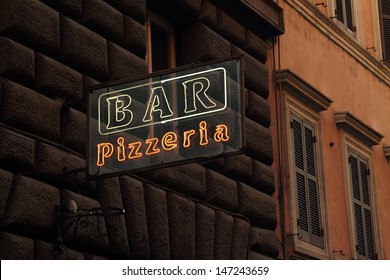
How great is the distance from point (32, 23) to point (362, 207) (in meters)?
7.87

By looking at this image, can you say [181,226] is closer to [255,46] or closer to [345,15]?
[255,46]

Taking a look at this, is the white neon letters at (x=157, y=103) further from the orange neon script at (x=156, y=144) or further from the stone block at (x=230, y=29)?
the stone block at (x=230, y=29)

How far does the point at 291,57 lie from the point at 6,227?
685 centimetres

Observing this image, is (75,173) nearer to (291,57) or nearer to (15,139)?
(15,139)

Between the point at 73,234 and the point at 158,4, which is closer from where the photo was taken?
the point at 73,234

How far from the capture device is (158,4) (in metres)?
12.8

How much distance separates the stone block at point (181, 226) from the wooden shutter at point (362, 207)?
197 inches

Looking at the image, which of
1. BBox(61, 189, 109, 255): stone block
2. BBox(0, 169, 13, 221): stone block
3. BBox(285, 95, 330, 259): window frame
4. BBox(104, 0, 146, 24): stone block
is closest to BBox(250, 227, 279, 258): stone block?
BBox(285, 95, 330, 259): window frame

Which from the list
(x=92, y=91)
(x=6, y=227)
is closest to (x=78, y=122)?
(x=92, y=91)

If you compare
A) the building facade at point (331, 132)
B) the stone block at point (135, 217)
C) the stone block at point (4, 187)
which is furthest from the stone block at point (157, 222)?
the building facade at point (331, 132)

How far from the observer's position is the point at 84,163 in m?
10.5

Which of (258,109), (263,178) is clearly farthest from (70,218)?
(258,109)

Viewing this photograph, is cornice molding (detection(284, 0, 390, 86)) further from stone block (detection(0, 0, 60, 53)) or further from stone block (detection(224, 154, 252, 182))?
stone block (detection(0, 0, 60, 53))

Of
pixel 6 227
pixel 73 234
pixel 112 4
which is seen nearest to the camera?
pixel 6 227
